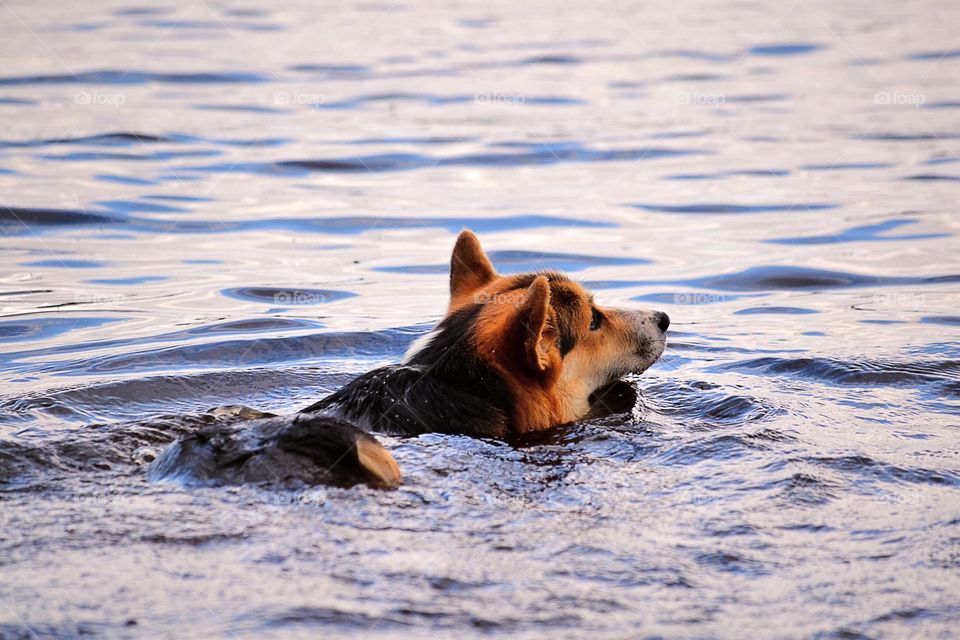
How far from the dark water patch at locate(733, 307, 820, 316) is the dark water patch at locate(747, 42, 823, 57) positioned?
16577 millimetres

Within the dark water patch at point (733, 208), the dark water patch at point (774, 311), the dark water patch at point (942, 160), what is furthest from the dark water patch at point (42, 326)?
the dark water patch at point (942, 160)

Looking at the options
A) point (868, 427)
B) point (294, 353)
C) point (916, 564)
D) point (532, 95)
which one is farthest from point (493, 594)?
point (532, 95)

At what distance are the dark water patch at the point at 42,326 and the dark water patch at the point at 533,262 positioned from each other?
3.21 metres

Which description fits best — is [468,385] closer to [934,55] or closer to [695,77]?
[695,77]

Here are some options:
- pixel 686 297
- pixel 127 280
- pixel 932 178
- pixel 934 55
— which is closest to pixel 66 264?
pixel 127 280

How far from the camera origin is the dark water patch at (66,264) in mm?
12297

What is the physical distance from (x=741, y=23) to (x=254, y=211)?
19.9 meters

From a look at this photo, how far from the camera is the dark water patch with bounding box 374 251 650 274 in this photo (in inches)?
492

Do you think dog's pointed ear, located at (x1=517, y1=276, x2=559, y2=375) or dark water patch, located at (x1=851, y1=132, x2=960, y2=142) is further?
dark water patch, located at (x1=851, y1=132, x2=960, y2=142)

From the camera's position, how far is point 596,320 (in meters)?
7.60

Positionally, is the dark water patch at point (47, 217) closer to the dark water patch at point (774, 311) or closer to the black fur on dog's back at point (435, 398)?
the dark water patch at point (774, 311)

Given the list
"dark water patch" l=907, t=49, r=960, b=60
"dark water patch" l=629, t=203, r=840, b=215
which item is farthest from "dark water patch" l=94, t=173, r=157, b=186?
"dark water patch" l=907, t=49, r=960, b=60

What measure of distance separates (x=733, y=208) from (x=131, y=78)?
12.7m

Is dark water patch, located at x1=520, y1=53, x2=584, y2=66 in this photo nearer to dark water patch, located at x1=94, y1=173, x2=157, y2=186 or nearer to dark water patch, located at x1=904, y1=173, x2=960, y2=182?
dark water patch, located at x1=904, y1=173, x2=960, y2=182
